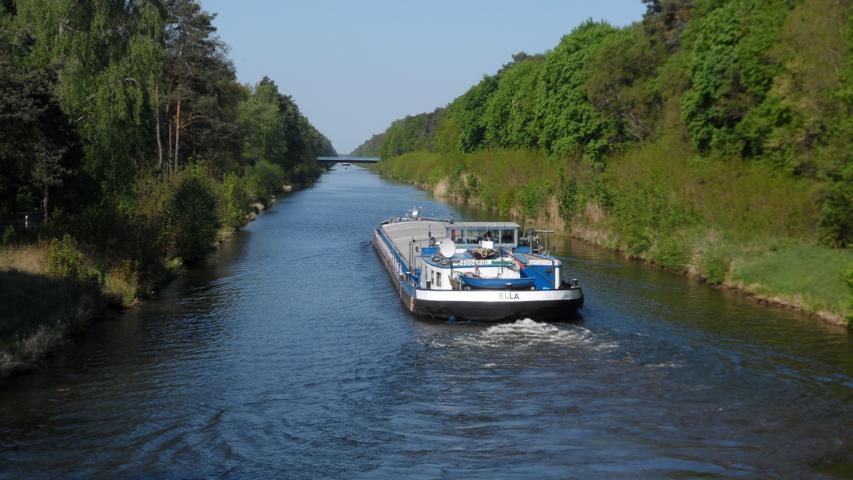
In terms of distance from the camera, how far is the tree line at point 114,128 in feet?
101

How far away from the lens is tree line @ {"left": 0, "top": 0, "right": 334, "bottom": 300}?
30.6m

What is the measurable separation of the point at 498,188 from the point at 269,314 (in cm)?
4658

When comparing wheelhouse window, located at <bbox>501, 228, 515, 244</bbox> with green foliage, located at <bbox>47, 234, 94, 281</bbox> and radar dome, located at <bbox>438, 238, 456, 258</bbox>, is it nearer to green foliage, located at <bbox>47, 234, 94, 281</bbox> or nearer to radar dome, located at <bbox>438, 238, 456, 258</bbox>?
radar dome, located at <bbox>438, 238, 456, 258</bbox>

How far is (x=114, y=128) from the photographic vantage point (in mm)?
40594

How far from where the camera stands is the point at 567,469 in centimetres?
1625

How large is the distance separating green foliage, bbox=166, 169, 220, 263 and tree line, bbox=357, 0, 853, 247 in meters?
24.5

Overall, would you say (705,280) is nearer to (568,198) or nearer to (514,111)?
(568,198)

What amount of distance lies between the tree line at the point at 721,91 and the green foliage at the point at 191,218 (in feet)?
80.5

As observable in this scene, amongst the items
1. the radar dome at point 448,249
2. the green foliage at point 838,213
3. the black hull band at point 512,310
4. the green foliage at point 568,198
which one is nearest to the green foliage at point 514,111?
the green foliage at point 568,198

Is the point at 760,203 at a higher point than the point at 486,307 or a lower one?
higher

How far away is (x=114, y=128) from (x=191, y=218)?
5553mm

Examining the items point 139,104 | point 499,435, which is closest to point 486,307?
point 499,435

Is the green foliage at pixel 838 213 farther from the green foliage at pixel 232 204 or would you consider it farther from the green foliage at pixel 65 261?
the green foliage at pixel 232 204

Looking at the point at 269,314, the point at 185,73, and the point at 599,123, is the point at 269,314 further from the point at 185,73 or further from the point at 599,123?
the point at 599,123
